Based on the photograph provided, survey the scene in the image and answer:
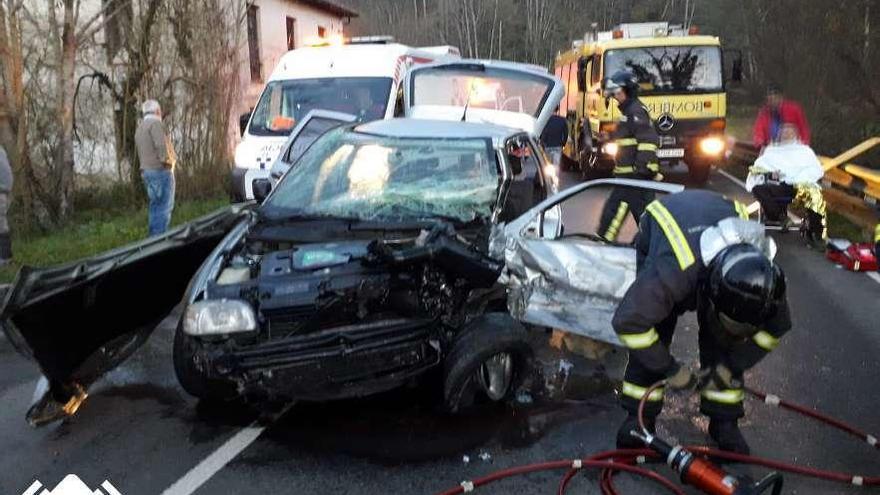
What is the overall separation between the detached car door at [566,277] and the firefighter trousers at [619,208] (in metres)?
1.48

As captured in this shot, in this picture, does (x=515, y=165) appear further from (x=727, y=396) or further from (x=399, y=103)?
(x=399, y=103)

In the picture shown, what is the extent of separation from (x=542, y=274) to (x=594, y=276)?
314 millimetres

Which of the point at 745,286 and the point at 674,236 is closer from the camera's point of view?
the point at 745,286

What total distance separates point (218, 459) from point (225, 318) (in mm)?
717

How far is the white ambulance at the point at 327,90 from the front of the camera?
10.7 m

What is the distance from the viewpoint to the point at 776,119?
974cm

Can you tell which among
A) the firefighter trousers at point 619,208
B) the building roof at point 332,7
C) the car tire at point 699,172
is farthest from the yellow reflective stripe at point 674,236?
the building roof at point 332,7

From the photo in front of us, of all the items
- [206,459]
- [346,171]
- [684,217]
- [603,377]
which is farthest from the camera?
[346,171]

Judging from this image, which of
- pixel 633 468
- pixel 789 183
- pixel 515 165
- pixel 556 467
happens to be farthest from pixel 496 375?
pixel 789 183

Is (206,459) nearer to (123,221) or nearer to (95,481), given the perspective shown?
(95,481)

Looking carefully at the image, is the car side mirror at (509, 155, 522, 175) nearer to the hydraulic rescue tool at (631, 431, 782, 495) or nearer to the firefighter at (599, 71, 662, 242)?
the firefighter at (599, 71, 662, 242)

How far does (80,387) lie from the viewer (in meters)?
4.52

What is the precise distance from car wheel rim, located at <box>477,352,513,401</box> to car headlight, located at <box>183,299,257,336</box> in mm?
1270

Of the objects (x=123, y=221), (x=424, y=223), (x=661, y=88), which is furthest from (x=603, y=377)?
(x=661, y=88)
